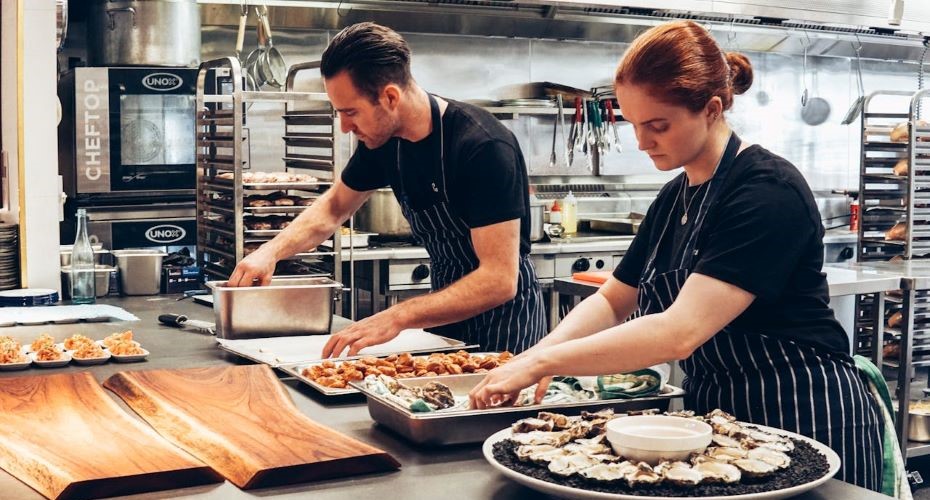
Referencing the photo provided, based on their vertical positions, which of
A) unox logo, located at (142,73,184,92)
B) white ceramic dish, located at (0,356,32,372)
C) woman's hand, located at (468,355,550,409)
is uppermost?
unox logo, located at (142,73,184,92)

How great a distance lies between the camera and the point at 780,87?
8.17 m

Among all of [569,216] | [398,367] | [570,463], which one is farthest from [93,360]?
[569,216]

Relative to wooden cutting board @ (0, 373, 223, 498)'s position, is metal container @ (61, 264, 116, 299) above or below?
above

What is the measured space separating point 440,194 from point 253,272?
22.1 inches

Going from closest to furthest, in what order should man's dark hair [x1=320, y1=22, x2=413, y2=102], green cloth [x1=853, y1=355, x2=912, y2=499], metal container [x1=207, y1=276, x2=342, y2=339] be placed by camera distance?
1. green cloth [x1=853, y1=355, x2=912, y2=499]
2. man's dark hair [x1=320, y1=22, x2=413, y2=102]
3. metal container [x1=207, y1=276, x2=342, y2=339]

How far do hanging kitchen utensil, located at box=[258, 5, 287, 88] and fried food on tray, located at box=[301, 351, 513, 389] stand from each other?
13.1 feet

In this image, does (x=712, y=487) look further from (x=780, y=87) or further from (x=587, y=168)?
(x=780, y=87)

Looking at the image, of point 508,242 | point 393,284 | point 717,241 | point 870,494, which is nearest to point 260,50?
point 393,284

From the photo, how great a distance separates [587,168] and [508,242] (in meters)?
4.70

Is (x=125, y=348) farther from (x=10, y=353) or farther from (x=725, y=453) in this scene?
(x=725, y=453)

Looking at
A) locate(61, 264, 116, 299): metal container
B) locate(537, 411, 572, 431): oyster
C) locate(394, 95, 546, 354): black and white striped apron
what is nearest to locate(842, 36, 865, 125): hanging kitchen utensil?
locate(394, 95, 546, 354): black and white striped apron

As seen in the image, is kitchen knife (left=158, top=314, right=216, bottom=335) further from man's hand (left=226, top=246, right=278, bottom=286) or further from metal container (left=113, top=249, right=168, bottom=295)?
metal container (left=113, top=249, right=168, bottom=295)

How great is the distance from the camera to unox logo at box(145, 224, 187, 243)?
5410mm

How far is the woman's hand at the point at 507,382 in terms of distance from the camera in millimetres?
1799
